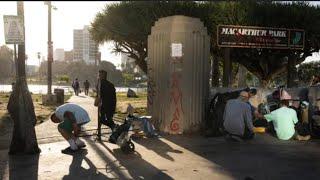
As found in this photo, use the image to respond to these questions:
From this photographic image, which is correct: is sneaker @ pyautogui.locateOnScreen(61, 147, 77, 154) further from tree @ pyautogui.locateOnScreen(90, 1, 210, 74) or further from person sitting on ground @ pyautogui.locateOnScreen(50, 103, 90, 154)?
tree @ pyautogui.locateOnScreen(90, 1, 210, 74)

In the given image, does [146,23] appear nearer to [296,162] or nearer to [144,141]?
[144,141]

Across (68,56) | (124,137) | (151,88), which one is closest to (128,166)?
(124,137)

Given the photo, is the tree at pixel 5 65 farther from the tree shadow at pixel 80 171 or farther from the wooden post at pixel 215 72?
the tree shadow at pixel 80 171

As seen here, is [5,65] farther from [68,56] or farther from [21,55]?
[21,55]

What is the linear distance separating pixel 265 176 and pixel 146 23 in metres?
17.9

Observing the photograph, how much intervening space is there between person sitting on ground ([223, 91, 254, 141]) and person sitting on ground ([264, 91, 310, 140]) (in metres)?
0.64

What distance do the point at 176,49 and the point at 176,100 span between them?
1.23 metres

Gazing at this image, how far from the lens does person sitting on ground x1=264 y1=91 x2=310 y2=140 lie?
11789 millimetres

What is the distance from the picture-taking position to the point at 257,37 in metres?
16.5

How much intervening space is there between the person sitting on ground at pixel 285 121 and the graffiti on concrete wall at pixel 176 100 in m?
2.17

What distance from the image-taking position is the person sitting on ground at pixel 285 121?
11.8 meters

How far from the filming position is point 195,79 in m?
13.2

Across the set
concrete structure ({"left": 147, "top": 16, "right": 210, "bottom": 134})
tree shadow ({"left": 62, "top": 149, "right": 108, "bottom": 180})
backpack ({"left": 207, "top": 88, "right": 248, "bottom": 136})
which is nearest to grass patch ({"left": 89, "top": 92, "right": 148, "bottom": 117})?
concrete structure ({"left": 147, "top": 16, "right": 210, "bottom": 134})

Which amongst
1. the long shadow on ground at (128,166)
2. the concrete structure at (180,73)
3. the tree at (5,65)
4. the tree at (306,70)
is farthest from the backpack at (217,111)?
the tree at (5,65)
